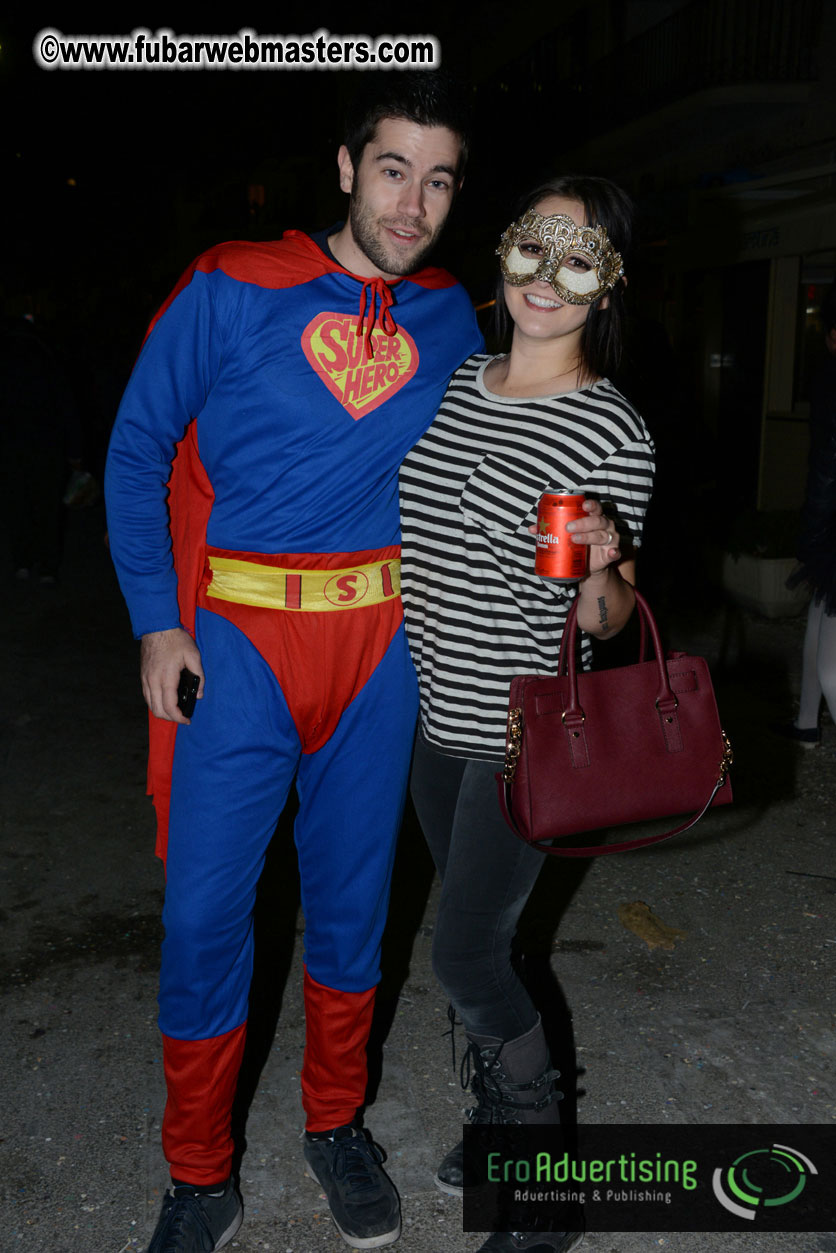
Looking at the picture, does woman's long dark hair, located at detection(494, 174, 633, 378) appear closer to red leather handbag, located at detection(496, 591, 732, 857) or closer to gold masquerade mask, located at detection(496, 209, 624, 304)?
gold masquerade mask, located at detection(496, 209, 624, 304)

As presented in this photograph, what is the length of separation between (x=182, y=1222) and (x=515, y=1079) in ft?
2.44

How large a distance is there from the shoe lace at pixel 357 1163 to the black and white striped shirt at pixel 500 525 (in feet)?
3.26

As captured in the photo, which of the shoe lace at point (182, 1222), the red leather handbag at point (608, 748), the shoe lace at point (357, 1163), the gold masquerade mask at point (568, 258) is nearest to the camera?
the red leather handbag at point (608, 748)

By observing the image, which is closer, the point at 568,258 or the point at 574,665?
the point at 574,665

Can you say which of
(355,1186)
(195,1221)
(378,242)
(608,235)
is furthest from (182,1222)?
(608,235)

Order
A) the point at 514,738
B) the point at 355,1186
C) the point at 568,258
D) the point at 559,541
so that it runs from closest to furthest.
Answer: the point at 559,541 → the point at 514,738 → the point at 568,258 → the point at 355,1186

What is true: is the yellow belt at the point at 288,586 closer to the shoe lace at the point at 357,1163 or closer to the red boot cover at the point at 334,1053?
the red boot cover at the point at 334,1053

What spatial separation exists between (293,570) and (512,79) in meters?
23.0

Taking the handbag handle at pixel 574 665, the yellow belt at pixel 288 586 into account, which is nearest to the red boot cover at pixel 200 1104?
the yellow belt at pixel 288 586

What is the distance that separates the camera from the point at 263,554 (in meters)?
2.30

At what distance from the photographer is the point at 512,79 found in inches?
885

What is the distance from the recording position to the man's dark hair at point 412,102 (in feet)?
7.56

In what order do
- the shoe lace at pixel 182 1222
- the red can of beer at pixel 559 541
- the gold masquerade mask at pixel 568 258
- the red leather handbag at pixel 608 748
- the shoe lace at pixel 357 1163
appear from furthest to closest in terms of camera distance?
1. the shoe lace at pixel 357 1163
2. the shoe lace at pixel 182 1222
3. the gold masquerade mask at pixel 568 258
4. the red leather handbag at pixel 608 748
5. the red can of beer at pixel 559 541

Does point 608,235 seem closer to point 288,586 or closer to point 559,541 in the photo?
point 559,541
